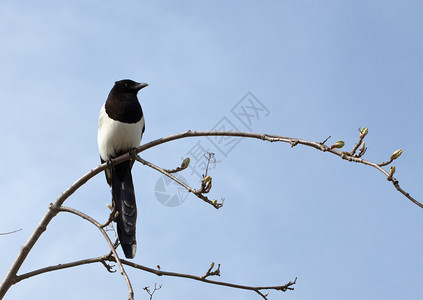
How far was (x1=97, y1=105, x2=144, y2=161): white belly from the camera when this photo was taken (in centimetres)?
434

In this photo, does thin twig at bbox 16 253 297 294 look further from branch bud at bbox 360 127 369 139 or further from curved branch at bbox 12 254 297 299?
branch bud at bbox 360 127 369 139

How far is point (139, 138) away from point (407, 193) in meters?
2.76

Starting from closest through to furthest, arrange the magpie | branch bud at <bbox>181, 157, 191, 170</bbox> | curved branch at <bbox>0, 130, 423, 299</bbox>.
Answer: curved branch at <bbox>0, 130, 423, 299</bbox> → branch bud at <bbox>181, 157, 191, 170</bbox> → the magpie

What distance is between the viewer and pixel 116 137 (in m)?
4.34

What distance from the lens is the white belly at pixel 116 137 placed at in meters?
4.34

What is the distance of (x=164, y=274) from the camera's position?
335cm

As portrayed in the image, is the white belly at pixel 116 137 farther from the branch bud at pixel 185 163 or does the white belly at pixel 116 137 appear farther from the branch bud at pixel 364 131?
the branch bud at pixel 364 131

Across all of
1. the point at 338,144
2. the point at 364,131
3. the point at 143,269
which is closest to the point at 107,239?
the point at 143,269

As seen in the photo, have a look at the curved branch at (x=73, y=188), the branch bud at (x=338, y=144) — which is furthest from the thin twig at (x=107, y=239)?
the branch bud at (x=338, y=144)

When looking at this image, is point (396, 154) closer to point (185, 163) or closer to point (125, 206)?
point (185, 163)

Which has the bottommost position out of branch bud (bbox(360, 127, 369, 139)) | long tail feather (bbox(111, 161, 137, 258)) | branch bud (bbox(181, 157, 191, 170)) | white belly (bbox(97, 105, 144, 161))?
branch bud (bbox(360, 127, 369, 139))

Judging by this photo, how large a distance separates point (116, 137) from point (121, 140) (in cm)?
5

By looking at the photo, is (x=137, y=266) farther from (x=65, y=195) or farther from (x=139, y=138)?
(x=139, y=138)

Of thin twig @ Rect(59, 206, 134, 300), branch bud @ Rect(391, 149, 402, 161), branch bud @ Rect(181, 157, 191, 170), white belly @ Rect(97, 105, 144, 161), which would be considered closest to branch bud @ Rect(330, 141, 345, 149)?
branch bud @ Rect(391, 149, 402, 161)
